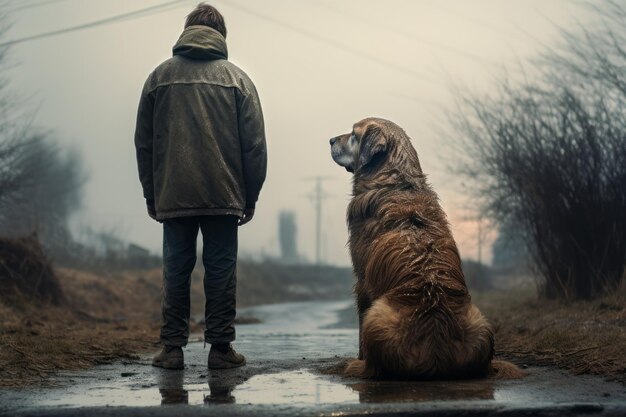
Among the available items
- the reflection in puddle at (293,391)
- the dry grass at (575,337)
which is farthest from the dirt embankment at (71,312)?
the dry grass at (575,337)

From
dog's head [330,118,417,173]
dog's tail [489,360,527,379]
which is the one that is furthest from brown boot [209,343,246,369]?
dog's tail [489,360,527,379]

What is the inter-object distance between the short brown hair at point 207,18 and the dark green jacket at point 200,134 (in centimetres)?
15

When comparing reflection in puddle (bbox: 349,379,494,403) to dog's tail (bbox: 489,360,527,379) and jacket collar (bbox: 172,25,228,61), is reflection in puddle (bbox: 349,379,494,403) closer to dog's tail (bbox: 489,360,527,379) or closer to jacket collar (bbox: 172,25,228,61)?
dog's tail (bbox: 489,360,527,379)

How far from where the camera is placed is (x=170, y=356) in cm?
682

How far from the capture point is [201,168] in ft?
21.8

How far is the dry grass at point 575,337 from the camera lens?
656 centimetres

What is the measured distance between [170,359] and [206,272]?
0.66 metres

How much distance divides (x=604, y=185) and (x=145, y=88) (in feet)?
27.0

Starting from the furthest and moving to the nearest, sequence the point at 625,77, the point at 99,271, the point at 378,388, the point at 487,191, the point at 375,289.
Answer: the point at 99,271 → the point at 487,191 → the point at 625,77 → the point at 375,289 → the point at 378,388

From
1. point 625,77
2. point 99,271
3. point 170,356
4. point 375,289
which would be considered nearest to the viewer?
point 375,289

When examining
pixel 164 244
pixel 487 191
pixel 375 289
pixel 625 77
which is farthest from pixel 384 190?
pixel 487 191

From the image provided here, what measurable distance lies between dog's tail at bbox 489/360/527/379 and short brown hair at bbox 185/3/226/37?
3125 mm

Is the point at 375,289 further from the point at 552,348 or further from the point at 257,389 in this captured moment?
the point at 552,348

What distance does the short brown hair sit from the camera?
7.06 m
